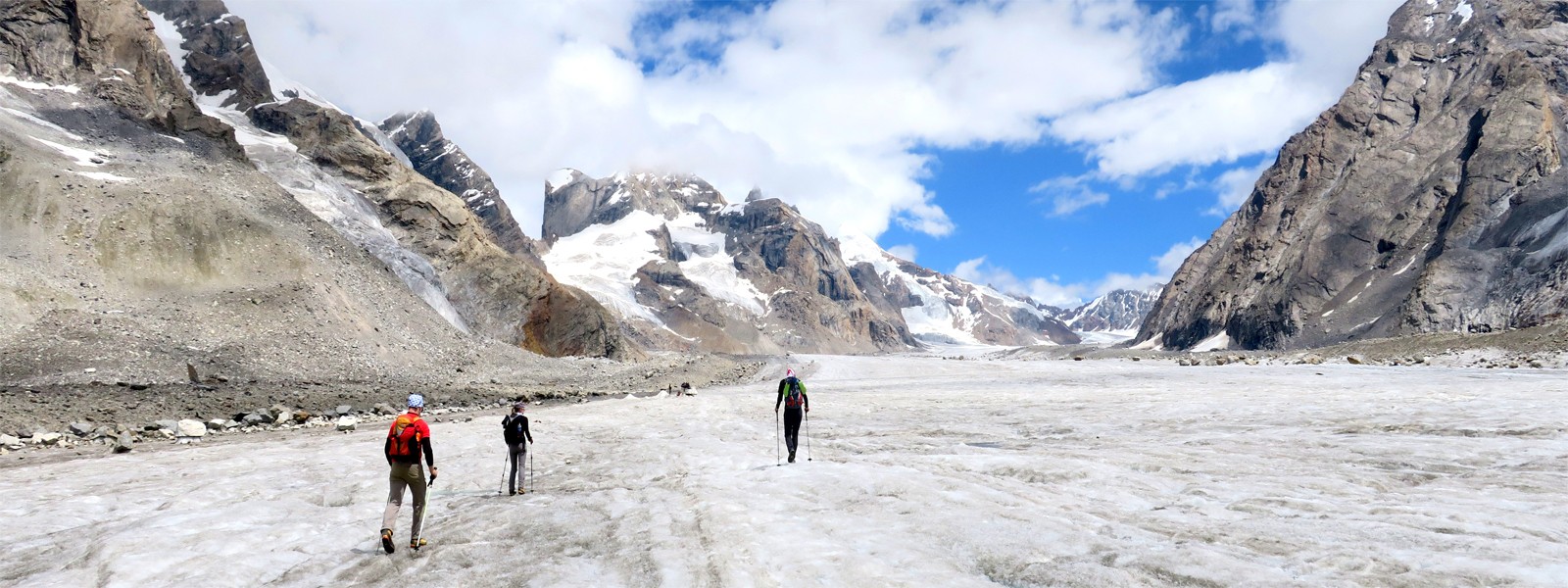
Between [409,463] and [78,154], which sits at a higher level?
[78,154]

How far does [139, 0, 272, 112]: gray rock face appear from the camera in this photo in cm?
9175

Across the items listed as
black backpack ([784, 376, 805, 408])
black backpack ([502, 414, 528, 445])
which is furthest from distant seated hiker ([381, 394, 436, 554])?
black backpack ([784, 376, 805, 408])

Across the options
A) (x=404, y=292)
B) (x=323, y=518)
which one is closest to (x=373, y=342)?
(x=404, y=292)

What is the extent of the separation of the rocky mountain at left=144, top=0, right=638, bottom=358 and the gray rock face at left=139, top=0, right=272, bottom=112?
274 millimetres

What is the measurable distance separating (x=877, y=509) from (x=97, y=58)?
71.0 m

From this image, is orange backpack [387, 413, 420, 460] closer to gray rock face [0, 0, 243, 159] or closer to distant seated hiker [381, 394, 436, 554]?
distant seated hiker [381, 394, 436, 554]

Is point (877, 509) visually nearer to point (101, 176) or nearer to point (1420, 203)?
point (101, 176)

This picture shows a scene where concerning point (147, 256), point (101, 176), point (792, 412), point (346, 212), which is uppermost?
point (346, 212)

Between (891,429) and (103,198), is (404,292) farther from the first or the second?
(891,429)

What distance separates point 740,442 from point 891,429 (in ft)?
16.5

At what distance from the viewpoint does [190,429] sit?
899 inches

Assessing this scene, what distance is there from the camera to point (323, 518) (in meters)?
13.2

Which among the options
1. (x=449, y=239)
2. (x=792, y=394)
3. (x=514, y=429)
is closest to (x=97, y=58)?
(x=449, y=239)

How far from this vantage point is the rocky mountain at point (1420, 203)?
335ft
